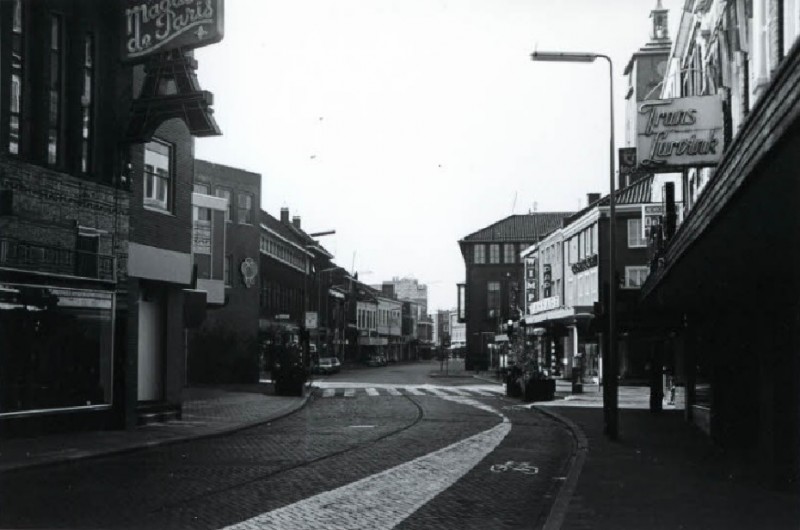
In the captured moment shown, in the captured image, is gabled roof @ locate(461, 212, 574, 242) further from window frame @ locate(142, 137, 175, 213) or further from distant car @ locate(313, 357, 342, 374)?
window frame @ locate(142, 137, 175, 213)

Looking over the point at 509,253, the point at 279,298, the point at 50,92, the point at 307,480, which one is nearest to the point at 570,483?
the point at 307,480

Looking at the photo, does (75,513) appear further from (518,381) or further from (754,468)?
(518,381)

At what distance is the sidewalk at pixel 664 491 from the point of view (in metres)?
9.52

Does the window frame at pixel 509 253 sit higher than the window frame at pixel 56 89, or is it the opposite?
the window frame at pixel 509 253

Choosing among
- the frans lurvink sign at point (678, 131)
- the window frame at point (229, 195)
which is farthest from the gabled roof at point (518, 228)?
the frans lurvink sign at point (678, 131)

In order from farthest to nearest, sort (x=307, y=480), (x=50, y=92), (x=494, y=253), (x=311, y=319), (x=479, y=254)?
(x=479, y=254) → (x=494, y=253) → (x=311, y=319) → (x=50, y=92) → (x=307, y=480)

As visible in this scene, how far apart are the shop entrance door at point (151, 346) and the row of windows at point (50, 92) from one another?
4438mm

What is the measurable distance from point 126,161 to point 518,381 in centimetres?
1886

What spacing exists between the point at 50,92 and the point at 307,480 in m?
10.1

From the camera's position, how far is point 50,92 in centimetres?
1848

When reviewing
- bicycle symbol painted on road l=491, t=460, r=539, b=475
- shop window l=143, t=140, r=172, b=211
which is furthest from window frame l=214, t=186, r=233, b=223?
bicycle symbol painted on road l=491, t=460, r=539, b=475

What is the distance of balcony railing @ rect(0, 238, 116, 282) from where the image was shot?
17.1 metres

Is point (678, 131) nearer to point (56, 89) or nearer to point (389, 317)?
point (56, 89)

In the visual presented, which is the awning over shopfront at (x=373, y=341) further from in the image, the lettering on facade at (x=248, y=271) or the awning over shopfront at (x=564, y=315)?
the lettering on facade at (x=248, y=271)
